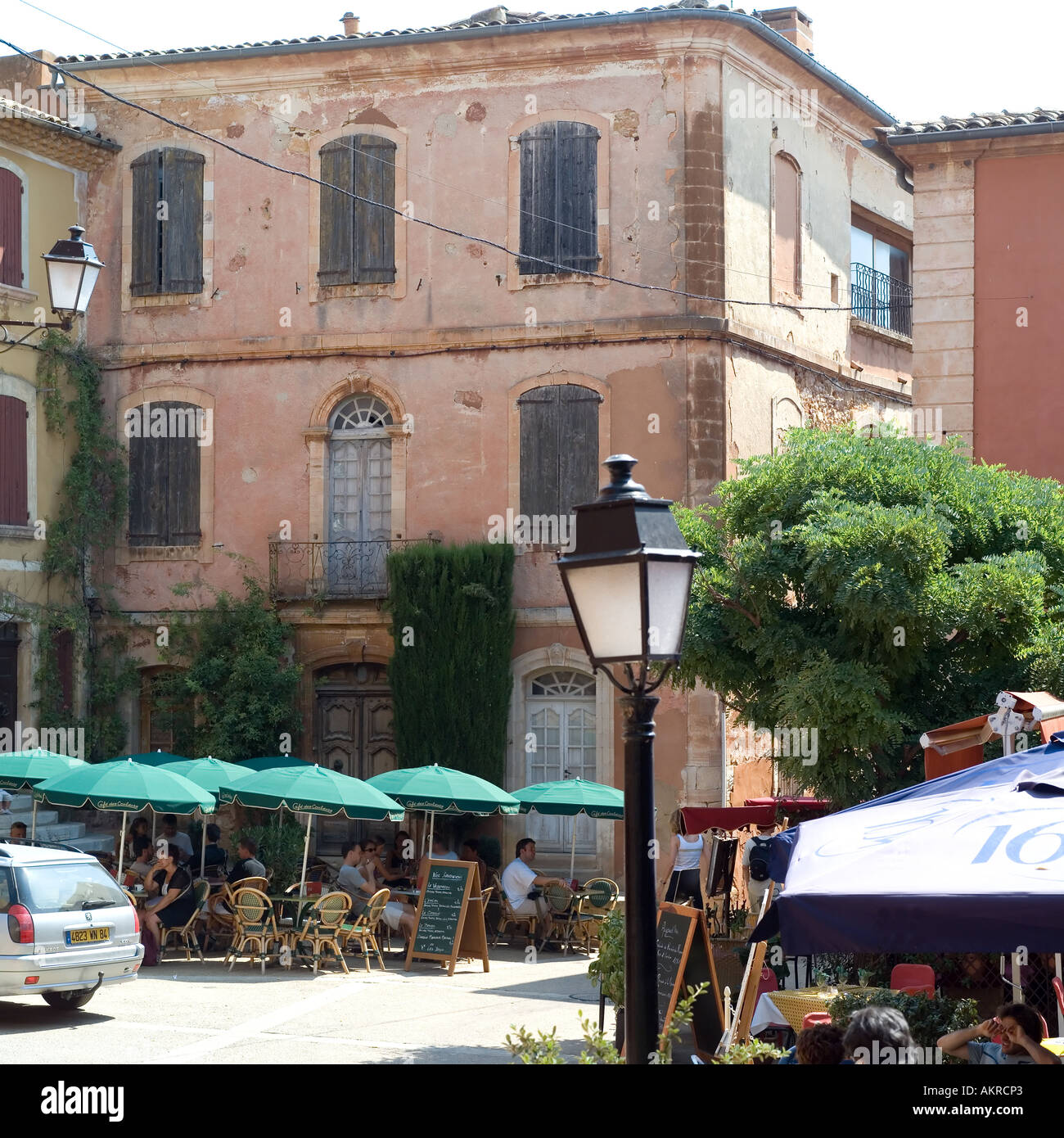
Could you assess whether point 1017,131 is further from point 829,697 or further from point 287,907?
point 287,907

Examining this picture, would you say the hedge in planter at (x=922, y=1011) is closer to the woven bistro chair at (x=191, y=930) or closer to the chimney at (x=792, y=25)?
the woven bistro chair at (x=191, y=930)

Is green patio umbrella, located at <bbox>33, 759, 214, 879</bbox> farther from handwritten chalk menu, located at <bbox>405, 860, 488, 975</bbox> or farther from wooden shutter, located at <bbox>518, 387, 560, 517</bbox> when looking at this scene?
wooden shutter, located at <bbox>518, 387, 560, 517</bbox>

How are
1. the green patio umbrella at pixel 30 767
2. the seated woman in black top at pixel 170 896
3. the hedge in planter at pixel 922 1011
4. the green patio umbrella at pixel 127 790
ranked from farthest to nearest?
the green patio umbrella at pixel 30 767 → the seated woman in black top at pixel 170 896 → the green patio umbrella at pixel 127 790 → the hedge in planter at pixel 922 1011

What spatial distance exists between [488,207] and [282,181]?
3.13 m

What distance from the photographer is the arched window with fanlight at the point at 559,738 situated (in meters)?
21.8

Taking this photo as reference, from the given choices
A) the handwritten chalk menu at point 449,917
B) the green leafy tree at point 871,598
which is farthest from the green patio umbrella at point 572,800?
the green leafy tree at point 871,598

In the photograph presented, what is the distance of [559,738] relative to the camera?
72.0 feet

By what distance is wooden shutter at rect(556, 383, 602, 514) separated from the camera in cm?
2177

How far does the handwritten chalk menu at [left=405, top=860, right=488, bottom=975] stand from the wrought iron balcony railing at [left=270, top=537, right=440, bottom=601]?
582cm

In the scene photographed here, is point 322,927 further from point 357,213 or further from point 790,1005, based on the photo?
point 357,213

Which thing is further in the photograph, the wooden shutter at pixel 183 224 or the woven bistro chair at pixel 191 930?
the wooden shutter at pixel 183 224

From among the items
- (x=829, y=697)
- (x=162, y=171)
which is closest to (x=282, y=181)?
(x=162, y=171)

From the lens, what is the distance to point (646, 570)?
5.93 metres

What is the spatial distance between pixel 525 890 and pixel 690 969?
7.62 m
